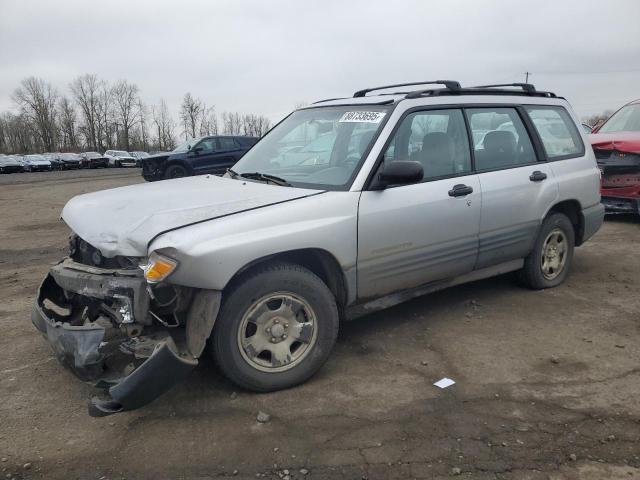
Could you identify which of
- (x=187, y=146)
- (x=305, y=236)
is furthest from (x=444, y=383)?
(x=187, y=146)

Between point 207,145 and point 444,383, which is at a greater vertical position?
point 207,145

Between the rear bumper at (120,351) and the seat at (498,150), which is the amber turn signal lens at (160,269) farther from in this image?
the seat at (498,150)

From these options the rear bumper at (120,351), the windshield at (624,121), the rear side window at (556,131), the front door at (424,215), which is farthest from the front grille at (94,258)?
the windshield at (624,121)

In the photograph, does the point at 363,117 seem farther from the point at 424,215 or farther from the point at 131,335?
the point at 131,335

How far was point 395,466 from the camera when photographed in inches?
102

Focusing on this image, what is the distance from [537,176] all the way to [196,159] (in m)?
13.7

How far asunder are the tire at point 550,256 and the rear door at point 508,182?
0.19 m

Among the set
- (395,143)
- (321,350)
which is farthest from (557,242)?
(321,350)

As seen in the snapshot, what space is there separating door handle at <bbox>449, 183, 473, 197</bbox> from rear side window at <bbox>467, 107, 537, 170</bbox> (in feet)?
0.92

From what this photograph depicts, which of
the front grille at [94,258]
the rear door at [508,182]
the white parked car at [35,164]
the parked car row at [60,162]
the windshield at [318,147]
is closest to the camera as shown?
the front grille at [94,258]

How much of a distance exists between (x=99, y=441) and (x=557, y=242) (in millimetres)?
4243

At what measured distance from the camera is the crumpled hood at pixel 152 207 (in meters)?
2.98

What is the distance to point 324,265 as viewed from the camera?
3.50 meters

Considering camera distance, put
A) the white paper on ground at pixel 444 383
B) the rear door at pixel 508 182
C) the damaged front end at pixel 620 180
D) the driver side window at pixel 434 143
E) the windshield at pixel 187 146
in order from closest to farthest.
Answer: the white paper on ground at pixel 444 383, the driver side window at pixel 434 143, the rear door at pixel 508 182, the damaged front end at pixel 620 180, the windshield at pixel 187 146
